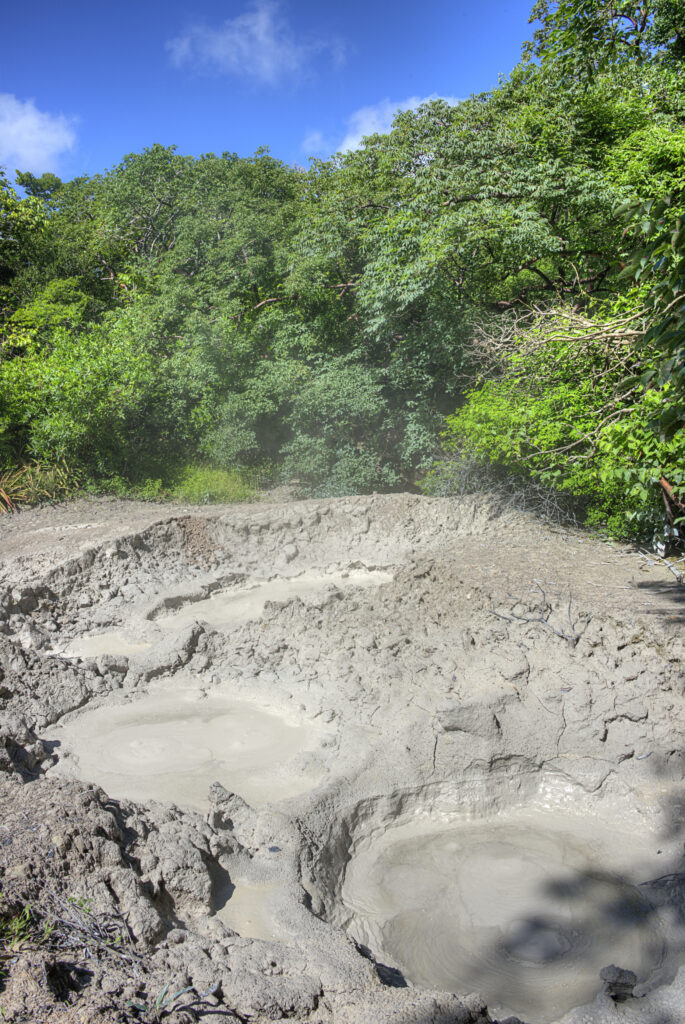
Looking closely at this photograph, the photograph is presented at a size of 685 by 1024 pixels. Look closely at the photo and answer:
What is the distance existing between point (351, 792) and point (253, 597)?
4.15 m

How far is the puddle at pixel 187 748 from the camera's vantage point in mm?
5105

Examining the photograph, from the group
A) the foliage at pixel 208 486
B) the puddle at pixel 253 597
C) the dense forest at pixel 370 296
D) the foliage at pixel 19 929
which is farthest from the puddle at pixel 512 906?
the foliage at pixel 208 486

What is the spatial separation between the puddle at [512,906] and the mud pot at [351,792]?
16 mm

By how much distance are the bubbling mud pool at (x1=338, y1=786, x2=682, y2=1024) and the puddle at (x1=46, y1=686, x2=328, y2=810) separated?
936 millimetres

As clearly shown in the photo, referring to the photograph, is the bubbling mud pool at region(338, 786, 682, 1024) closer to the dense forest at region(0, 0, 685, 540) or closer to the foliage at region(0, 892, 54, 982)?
the foliage at region(0, 892, 54, 982)

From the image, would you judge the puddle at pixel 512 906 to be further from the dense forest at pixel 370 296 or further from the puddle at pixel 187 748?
the dense forest at pixel 370 296

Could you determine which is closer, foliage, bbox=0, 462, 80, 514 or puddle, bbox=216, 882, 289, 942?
puddle, bbox=216, 882, 289, 942

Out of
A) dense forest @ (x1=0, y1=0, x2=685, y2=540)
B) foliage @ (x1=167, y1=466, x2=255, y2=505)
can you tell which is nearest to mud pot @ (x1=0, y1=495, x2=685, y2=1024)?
dense forest @ (x1=0, y1=0, x2=685, y2=540)

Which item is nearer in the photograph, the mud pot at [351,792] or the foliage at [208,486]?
the mud pot at [351,792]

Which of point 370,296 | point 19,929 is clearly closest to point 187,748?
point 19,929

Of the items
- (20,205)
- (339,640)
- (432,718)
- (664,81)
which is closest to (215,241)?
(20,205)

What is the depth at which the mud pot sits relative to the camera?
3189mm

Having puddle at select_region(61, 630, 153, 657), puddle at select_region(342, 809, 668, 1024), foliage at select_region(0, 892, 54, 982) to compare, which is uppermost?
puddle at select_region(61, 630, 153, 657)

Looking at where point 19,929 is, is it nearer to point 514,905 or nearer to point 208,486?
point 514,905
